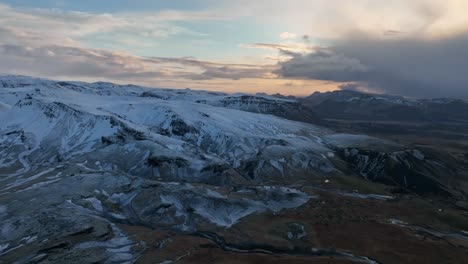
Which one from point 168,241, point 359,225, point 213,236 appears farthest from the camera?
point 359,225

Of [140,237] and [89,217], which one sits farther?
[89,217]

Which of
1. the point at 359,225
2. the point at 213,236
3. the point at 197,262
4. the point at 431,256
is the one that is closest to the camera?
the point at 197,262

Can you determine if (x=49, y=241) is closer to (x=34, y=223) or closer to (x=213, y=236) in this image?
(x=34, y=223)

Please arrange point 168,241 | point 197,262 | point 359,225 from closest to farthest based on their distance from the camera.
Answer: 1. point 197,262
2. point 168,241
3. point 359,225

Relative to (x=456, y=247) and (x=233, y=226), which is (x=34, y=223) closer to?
(x=233, y=226)

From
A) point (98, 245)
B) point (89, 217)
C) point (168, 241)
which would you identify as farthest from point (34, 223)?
point (168, 241)

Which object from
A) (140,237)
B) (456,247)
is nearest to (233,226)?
(140,237)

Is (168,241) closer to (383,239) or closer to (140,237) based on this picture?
(140,237)

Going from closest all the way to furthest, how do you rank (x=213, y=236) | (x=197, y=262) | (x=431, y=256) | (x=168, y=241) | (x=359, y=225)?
(x=197, y=262) → (x=431, y=256) → (x=168, y=241) → (x=213, y=236) → (x=359, y=225)

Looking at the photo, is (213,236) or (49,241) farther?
(213,236)
